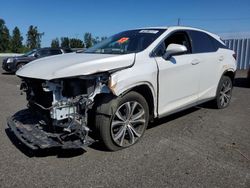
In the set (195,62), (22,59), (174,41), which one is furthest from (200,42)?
(22,59)

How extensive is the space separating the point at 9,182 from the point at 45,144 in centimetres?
60

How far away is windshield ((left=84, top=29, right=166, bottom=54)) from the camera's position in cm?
476

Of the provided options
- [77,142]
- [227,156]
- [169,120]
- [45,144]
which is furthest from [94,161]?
[169,120]

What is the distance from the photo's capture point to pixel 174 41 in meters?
5.37

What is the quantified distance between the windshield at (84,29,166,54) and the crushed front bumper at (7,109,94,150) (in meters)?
1.64

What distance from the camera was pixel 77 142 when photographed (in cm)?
378

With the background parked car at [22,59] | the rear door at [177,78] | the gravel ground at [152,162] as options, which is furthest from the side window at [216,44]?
the background parked car at [22,59]

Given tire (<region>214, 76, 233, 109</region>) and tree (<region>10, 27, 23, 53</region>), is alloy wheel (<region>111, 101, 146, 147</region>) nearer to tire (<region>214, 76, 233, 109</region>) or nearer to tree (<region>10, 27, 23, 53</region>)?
tire (<region>214, 76, 233, 109</region>)

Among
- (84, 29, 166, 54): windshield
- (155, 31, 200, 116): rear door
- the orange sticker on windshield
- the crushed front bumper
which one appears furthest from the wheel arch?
the orange sticker on windshield

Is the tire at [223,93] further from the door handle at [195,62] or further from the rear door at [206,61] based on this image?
the door handle at [195,62]

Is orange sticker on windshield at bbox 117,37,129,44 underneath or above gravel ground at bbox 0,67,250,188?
above

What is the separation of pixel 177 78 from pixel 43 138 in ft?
8.18

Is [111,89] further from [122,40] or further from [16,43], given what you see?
[16,43]

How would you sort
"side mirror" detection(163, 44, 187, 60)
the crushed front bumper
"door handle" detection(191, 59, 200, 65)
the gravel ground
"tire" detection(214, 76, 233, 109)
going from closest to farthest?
the gravel ground → the crushed front bumper → "side mirror" detection(163, 44, 187, 60) → "door handle" detection(191, 59, 200, 65) → "tire" detection(214, 76, 233, 109)
